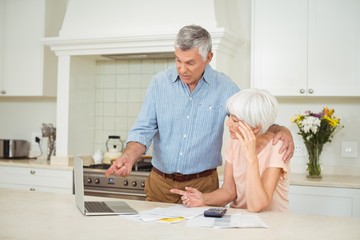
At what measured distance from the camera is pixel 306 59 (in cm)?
385

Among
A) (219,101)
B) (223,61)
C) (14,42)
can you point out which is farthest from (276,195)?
(14,42)

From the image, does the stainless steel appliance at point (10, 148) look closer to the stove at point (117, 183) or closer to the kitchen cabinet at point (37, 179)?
the kitchen cabinet at point (37, 179)

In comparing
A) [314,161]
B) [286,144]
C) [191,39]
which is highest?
[191,39]

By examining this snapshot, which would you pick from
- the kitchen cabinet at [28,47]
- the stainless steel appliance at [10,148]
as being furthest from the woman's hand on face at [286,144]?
Answer: the stainless steel appliance at [10,148]

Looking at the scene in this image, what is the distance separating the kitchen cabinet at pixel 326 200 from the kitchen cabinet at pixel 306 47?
0.72 m

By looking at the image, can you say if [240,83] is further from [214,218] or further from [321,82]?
[214,218]

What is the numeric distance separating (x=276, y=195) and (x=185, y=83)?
81cm

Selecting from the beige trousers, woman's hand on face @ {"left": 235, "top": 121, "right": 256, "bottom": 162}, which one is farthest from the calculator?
the beige trousers

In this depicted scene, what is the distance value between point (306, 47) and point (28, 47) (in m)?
2.47

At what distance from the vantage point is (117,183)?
408 cm

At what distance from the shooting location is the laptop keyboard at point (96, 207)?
2.10 metres

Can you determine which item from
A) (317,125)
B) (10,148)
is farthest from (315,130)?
(10,148)

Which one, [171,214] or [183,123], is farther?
[183,123]

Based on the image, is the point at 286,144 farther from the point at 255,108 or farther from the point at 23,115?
the point at 23,115
